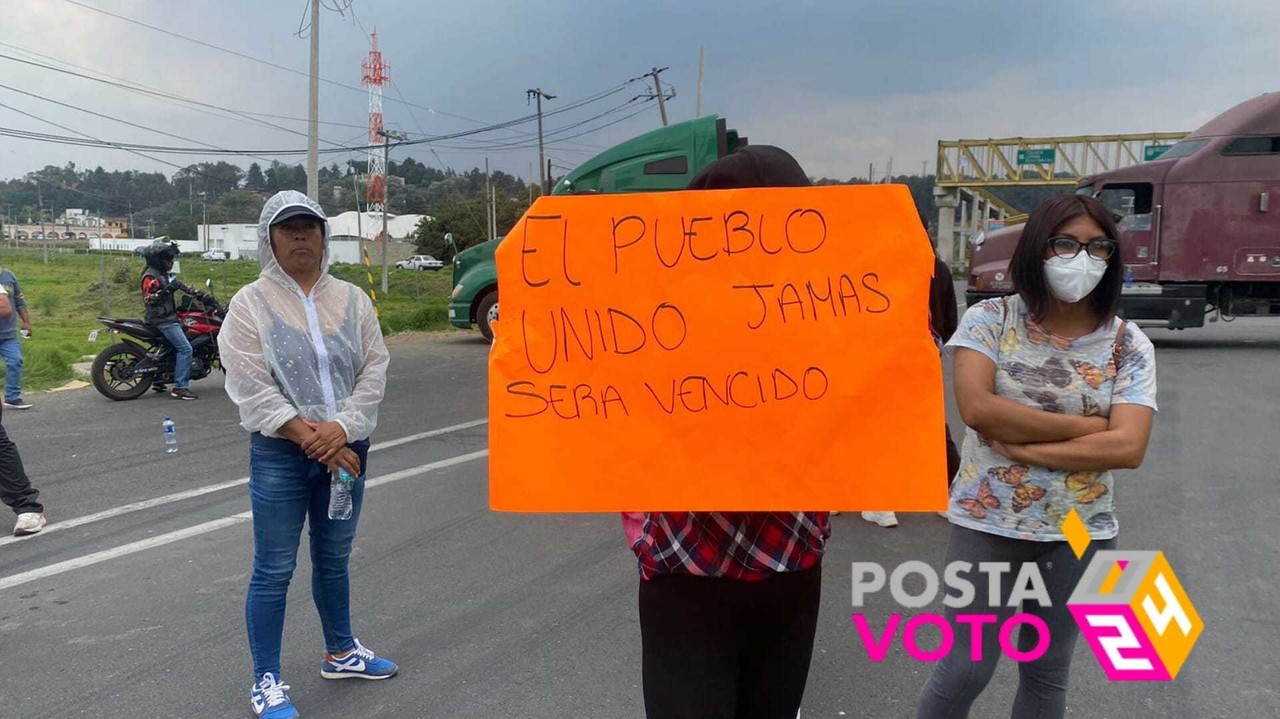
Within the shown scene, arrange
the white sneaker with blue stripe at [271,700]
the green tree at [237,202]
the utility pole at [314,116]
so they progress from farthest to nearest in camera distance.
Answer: the green tree at [237,202], the utility pole at [314,116], the white sneaker with blue stripe at [271,700]

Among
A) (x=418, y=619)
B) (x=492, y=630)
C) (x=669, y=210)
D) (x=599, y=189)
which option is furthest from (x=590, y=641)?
(x=599, y=189)

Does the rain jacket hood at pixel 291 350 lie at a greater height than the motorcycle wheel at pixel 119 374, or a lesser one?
greater

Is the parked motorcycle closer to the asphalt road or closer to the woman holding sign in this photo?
the asphalt road

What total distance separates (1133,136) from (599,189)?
26.1 meters

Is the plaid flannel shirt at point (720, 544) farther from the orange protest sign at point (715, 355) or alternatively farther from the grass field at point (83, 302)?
the grass field at point (83, 302)

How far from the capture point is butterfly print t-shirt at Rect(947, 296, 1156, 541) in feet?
7.02

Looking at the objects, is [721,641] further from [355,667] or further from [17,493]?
[17,493]

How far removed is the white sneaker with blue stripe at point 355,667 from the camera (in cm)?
321

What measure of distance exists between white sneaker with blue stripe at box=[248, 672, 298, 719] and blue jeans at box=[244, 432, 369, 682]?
0.12ft

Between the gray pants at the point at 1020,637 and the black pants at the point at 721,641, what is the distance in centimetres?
80

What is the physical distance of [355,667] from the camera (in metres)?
3.21

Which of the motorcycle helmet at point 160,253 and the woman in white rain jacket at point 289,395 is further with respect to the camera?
the motorcycle helmet at point 160,253

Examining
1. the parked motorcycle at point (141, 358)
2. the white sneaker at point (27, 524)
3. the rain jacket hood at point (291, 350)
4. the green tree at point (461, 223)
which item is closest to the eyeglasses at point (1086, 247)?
the rain jacket hood at point (291, 350)

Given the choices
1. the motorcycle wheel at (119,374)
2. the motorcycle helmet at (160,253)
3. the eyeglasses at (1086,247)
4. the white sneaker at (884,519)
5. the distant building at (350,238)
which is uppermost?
the distant building at (350,238)
